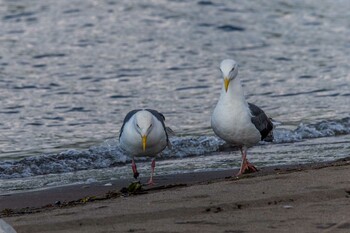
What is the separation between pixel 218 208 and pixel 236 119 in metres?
2.52

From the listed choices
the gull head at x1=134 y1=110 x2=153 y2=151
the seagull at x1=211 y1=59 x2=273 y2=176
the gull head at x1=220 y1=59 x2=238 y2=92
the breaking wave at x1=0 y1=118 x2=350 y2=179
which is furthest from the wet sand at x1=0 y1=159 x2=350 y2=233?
the breaking wave at x1=0 y1=118 x2=350 y2=179

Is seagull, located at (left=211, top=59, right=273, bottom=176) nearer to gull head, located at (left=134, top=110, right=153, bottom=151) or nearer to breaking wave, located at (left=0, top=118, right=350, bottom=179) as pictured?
gull head, located at (left=134, top=110, right=153, bottom=151)

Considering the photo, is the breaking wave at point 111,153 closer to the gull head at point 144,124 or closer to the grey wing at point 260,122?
the gull head at point 144,124

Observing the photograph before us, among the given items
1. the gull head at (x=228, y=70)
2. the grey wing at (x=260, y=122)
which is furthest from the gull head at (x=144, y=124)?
the grey wing at (x=260, y=122)

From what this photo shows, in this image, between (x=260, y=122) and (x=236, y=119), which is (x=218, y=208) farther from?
(x=260, y=122)

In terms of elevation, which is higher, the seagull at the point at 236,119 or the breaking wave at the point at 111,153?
the seagull at the point at 236,119

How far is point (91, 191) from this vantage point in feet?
28.1

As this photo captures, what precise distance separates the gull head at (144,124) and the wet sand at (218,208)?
1123 millimetres

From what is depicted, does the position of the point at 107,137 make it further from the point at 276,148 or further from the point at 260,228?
the point at 260,228

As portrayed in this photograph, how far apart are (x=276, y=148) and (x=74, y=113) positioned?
3609 millimetres

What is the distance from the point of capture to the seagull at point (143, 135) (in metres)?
8.85

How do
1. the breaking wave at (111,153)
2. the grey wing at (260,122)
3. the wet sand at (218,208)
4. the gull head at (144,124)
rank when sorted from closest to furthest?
the wet sand at (218,208) < the gull head at (144,124) < the grey wing at (260,122) < the breaking wave at (111,153)

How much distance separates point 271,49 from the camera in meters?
19.3

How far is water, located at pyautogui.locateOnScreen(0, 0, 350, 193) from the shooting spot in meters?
10.7
